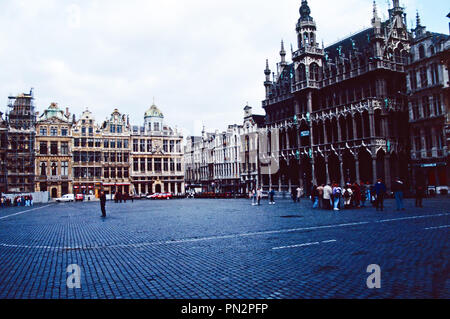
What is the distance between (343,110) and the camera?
4881cm

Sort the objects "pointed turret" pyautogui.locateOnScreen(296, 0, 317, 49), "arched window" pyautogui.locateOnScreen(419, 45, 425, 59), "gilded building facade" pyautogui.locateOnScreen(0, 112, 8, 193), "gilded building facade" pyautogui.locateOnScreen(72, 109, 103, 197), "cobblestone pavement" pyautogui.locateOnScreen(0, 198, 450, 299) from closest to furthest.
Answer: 1. "cobblestone pavement" pyautogui.locateOnScreen(0, 198, 450, 299)
2. "arched window" pyautogui.locateOnScreen(419, 45, 425, 59)
3. "pointed turret" pyautogui.locateOnScreen(296, 0, 317, 49)
4. "gilded building facade" pyautogui.locateOnScreen(0, 112, 8, 193)
5. "gilded building facade" pyautogui.locateOnScreen(72, 109, 103, 197)

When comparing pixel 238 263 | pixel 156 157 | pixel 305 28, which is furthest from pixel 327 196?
pixel 156 157

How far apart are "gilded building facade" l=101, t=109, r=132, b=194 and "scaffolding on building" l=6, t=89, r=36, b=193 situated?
47.4 ft

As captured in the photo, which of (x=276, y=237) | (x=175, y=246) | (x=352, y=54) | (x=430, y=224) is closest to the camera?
(x=175, y=246)

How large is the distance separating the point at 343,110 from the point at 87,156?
55959 millimetres

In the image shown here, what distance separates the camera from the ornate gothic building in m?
45.4

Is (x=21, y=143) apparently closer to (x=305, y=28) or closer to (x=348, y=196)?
(x=305, y=28)

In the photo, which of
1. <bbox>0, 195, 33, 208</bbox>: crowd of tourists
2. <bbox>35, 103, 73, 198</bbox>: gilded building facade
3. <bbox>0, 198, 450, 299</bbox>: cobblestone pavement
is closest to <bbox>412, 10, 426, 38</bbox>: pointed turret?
<bbox>0, 198, 450, 299</bbox>: cobblestone pavement

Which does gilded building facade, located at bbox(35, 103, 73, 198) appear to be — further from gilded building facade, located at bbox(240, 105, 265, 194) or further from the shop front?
gilded building facade, located at bbox(240, 105, 265, 194)

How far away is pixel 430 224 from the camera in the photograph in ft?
47.5
